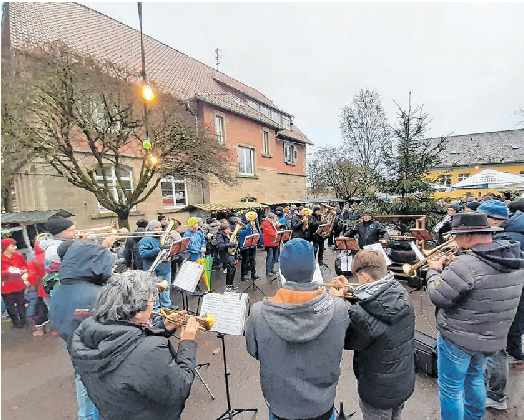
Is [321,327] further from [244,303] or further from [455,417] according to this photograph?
[455,417]

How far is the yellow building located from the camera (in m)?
33.4

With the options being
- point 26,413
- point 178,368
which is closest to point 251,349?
point 178,368

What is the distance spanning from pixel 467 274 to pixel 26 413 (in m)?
5.13

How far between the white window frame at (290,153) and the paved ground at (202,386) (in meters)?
22.0

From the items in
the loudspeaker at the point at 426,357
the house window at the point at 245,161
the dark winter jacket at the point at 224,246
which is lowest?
the loudspeaker at the point at 426,357

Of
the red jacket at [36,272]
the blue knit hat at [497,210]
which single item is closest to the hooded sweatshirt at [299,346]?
the blue knit hat at [497,210]

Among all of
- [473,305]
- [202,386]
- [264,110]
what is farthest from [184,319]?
[264,110]

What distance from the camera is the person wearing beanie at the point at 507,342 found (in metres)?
2.94

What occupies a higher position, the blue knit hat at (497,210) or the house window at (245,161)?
the house window at (245,161)

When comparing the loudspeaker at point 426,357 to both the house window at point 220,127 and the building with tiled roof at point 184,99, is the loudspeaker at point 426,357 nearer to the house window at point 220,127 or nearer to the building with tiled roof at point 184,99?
the building with tiled roof at point 184,99

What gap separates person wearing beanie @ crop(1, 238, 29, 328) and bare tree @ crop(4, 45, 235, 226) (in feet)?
13.1

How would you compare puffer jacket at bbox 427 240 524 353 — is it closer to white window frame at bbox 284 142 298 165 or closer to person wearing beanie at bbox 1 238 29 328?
person wearing beanie at bbox 1 238 29 328

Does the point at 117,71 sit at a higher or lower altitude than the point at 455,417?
higher

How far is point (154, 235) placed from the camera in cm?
627
